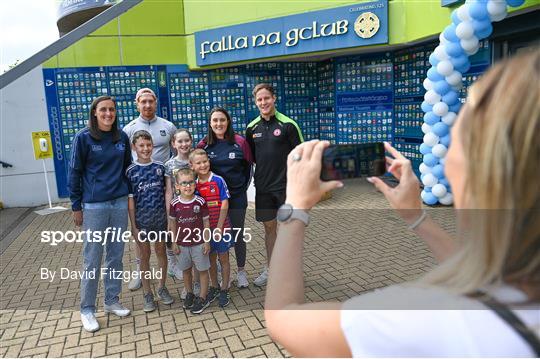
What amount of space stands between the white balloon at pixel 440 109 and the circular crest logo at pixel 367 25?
228cm

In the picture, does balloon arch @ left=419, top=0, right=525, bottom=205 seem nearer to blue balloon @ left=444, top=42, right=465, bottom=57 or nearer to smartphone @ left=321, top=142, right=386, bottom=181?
blue balloon @ left=444, top=42, right=465, bottom=57

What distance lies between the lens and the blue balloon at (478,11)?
5084 mm

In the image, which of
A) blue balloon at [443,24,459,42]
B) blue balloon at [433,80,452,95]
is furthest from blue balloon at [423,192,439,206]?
blue balloon at [443,24,459,42]

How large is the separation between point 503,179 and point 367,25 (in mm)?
7641

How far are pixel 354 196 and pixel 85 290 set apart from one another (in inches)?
239

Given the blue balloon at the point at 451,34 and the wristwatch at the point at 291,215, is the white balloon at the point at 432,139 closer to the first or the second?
the blue balloon at the point at 451,34

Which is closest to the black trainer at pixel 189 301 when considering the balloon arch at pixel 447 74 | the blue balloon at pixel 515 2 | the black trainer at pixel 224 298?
the black trainer at pixel 224 298

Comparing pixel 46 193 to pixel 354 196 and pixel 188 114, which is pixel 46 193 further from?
pixel 354 196

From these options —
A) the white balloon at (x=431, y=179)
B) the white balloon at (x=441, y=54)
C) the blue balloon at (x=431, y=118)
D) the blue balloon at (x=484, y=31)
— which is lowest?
the white balloon at (x=431, y=179)

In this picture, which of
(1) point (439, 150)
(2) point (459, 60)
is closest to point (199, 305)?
(1) point (439, 150)

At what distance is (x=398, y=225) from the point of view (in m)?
6.35

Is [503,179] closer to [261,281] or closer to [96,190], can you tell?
[96,190]

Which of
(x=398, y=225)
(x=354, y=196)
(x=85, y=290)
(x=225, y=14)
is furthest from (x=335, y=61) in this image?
(x=85, y=290)

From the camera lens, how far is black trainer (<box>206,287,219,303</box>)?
3.90 metres
